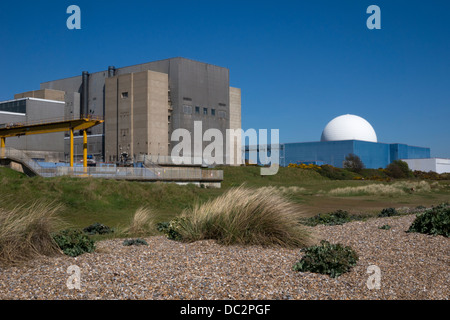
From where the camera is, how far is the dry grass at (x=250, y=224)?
31.1ft

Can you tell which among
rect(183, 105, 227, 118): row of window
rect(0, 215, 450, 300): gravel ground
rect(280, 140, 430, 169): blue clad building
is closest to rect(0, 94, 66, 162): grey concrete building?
rect(183, 105, 227, 118): row of window

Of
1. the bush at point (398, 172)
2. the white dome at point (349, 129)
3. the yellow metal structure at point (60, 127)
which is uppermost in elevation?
the white dome at point (349, 129)

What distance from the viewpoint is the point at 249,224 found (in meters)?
9.67

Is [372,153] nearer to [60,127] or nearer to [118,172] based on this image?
[60,127]

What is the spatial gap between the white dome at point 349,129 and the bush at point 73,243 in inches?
3705

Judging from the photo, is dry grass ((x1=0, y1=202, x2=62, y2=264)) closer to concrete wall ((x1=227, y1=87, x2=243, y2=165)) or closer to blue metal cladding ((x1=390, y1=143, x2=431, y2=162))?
concrete wall ((x1=227, y1=87, x2=243, y2=165))

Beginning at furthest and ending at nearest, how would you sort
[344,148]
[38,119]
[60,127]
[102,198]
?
[344,148] < [38,119] < [60,127] < [102,198]

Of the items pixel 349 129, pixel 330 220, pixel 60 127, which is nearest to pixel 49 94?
pixel 60 127

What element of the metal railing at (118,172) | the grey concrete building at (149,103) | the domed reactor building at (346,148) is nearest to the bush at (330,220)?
the metal railing at (118,172)

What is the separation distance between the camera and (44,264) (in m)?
7.48

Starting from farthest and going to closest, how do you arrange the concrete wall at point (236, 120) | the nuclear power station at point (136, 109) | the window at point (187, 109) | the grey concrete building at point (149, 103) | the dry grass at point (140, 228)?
the concrete wall at point (236, 120)
the window at point (187, 109)
the grey concrete building at point (149, 103)
the nuclear power station at point (136, 109)
the dry grass at point (140, 228)

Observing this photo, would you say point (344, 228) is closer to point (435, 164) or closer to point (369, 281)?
point (369, 281)

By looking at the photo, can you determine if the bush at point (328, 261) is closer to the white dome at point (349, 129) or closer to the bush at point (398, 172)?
the bush at point (398, 172)

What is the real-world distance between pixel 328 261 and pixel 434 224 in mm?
5205
